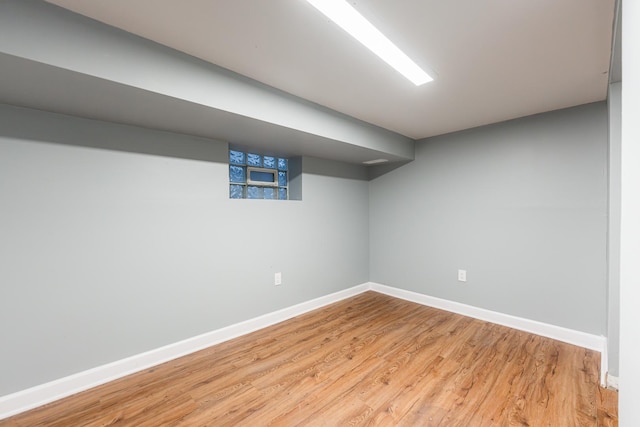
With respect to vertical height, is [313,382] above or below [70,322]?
below

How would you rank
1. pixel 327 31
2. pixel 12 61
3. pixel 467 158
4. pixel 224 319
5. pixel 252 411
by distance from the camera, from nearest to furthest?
pixel 12 61 → pixel 327 31 → pixel 252 411 → pixel 224 319 → pixel 467 158

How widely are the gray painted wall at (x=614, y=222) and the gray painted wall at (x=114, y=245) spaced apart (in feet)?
8.79

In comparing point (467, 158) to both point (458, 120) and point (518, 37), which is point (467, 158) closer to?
point (458, 120)

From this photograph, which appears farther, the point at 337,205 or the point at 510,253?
the point at 337,205

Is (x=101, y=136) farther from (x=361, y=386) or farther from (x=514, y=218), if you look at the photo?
(x=514, y=218)

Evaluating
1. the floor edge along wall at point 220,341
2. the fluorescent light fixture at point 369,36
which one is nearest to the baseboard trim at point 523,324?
the floor edge along wall at point 220,341

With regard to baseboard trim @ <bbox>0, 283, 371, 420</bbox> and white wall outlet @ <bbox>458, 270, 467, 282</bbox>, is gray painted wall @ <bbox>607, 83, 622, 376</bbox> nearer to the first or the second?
white wall outlet @ <bbox>458, 270, 467, 282</bbox>

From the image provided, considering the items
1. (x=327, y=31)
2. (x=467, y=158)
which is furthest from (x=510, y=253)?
(x=327, y=31)

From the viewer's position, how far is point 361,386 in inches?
73.4

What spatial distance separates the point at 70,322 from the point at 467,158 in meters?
3.86

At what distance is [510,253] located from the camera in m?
2.79

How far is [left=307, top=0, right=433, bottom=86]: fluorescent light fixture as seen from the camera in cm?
125

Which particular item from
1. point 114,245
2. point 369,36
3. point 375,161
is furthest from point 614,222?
point 114,245

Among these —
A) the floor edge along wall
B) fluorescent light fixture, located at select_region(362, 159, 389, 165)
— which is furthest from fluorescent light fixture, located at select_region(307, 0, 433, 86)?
the floor edge along wall
